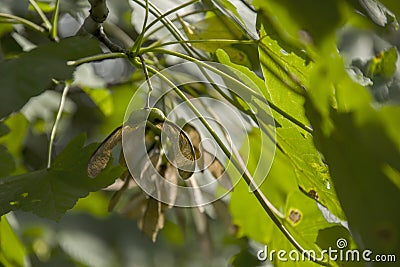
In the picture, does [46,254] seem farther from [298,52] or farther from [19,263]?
[298,52]

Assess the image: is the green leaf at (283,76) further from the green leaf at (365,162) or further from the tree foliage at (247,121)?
the green leaf at (365,162)

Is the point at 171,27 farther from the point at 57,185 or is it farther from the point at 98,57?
the point at 57,185

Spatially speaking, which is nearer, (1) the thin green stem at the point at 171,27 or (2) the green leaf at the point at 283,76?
(2) the green leaf at the point at 283,76

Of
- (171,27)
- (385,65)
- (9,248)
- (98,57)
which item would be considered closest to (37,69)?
(98,57)

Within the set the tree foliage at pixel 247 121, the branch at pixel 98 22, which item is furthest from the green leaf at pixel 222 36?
the branch at pixel 98 22

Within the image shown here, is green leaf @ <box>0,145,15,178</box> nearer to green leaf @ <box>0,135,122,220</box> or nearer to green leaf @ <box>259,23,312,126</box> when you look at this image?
green leaf @ <box>0,135,122,220</box>

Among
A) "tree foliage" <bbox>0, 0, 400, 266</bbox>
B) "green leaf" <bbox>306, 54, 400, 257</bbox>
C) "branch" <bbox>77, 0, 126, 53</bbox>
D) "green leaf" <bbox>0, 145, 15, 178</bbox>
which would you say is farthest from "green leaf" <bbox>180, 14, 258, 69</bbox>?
"green leaf" <bbox>306, 54, 400, 257</bbox>
